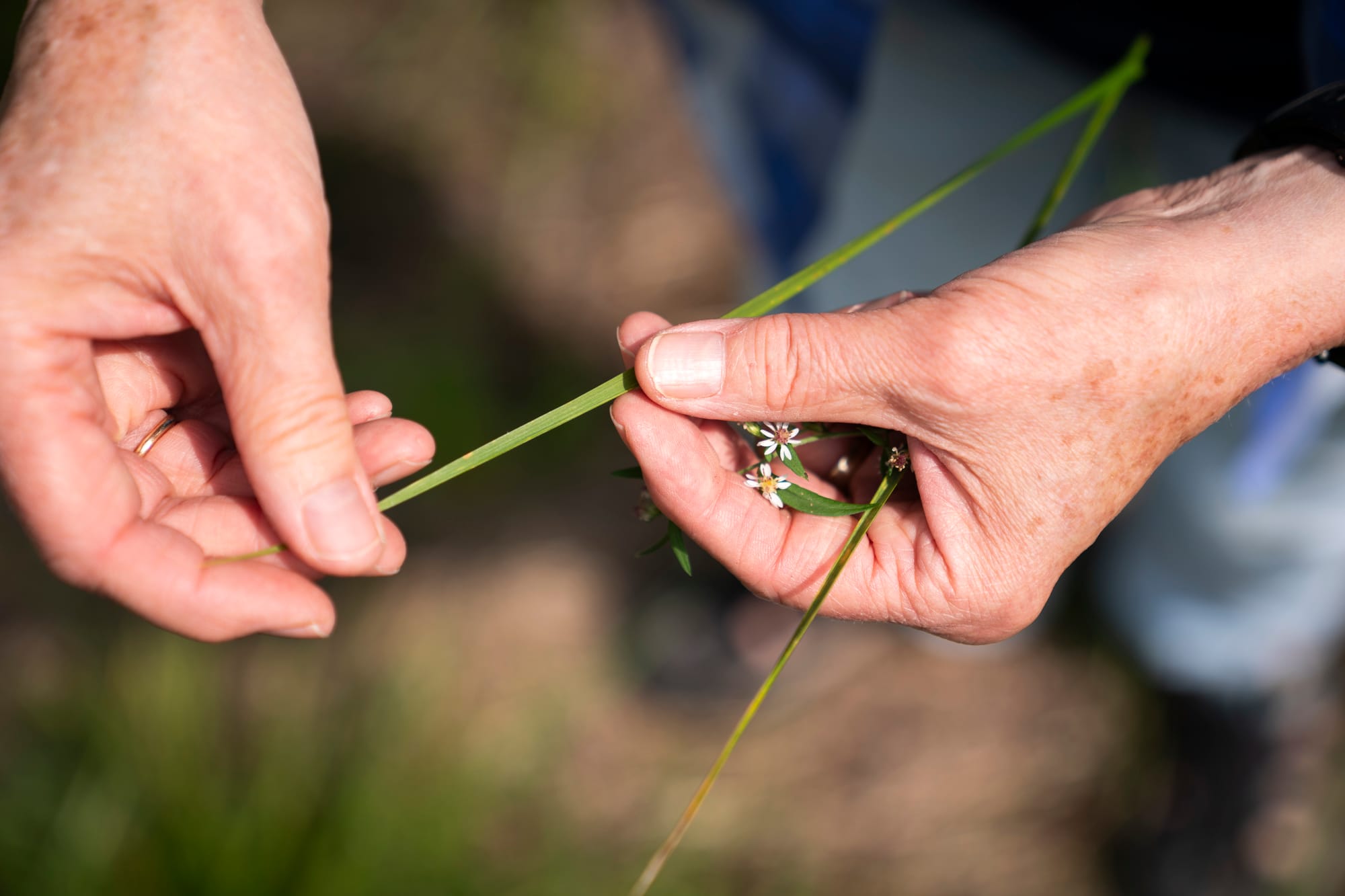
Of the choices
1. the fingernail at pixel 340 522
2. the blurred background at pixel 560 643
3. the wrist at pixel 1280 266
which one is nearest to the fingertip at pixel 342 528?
the fingernail at pixel 340 522

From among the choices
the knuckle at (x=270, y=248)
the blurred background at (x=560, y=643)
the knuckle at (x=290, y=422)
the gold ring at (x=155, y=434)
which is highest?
the knuckle at (x=270, y=248)

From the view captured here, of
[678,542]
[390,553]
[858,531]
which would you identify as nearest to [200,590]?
[390,553]

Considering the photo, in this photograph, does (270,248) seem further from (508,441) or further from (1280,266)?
(1280,266)

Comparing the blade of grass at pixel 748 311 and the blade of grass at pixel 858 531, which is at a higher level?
the blade of grass at pixel 748 311

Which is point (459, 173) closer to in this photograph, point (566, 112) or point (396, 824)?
point (566, 112)

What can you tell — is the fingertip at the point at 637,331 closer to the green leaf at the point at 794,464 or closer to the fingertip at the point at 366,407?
the green leaf at the point at 794,464
